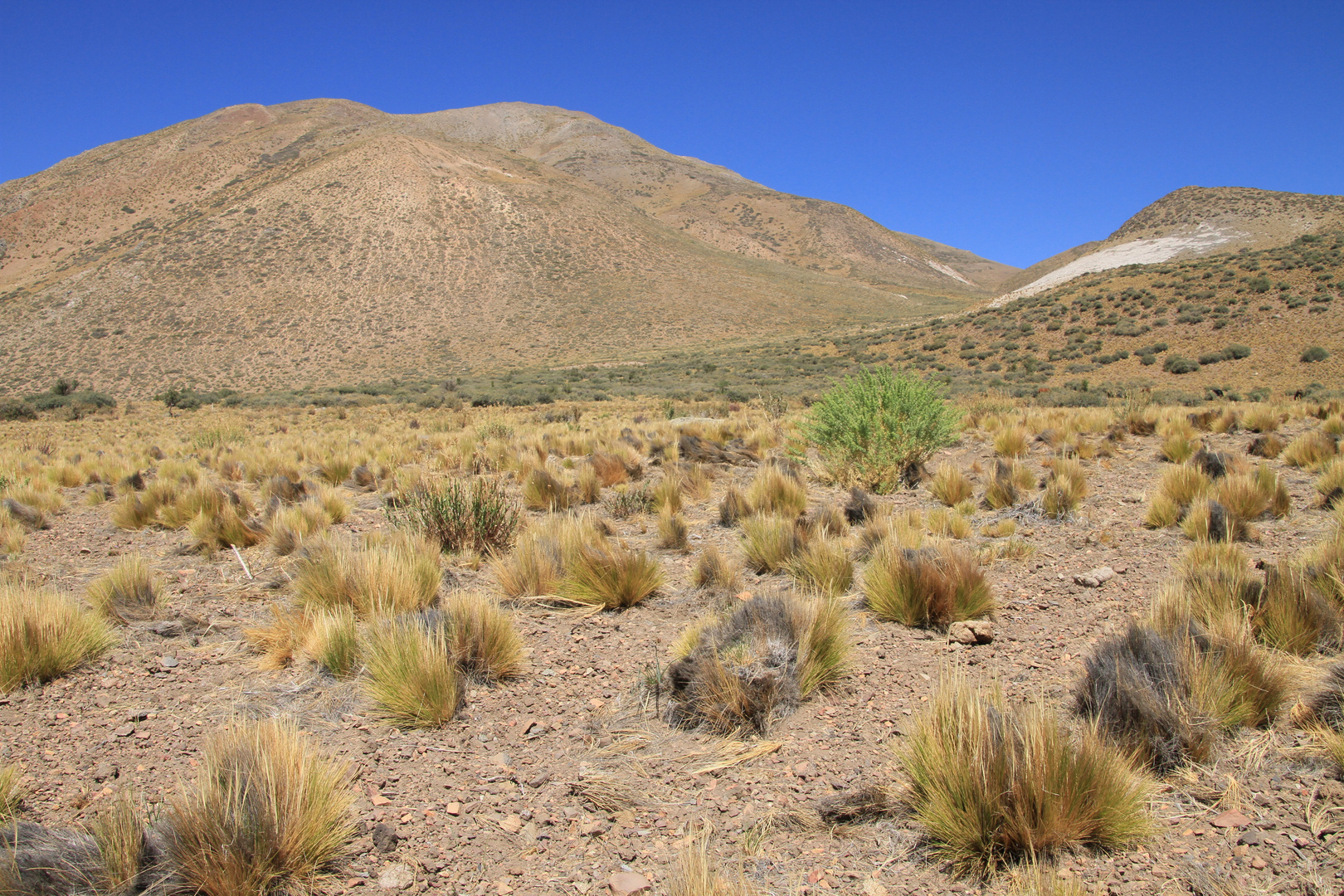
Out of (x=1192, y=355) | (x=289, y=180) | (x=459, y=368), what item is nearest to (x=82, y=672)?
(x=1192, y=355)

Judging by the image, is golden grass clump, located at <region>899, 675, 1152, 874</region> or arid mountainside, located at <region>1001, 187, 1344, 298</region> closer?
golden grass clump, located at <region>899, 675, 1152, 874</region>

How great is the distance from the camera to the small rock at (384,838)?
256 centimetres

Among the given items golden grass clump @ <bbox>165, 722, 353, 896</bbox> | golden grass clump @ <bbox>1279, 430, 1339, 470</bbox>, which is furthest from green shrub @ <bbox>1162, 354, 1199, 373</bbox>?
golden grass clump @ <bbox>165, 722, 353, 896</bbox>

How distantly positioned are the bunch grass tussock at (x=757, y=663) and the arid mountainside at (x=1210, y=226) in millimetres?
52336

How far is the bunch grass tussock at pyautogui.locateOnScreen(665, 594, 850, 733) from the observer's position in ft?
11.1

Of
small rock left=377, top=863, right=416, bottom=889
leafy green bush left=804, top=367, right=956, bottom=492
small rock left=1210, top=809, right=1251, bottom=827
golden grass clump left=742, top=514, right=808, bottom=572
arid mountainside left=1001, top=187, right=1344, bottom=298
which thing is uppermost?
arid mountainside left=1001, top=187, right=1344, bottom=298

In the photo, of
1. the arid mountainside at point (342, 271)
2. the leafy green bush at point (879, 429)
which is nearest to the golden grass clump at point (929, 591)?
the leafy green bush at point (879, 429)

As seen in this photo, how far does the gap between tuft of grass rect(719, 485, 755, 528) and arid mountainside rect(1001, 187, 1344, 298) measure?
49.1 metres

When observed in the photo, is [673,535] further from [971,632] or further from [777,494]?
[971,632]

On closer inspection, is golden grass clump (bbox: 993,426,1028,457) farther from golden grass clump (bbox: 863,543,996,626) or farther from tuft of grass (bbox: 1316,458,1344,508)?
golden grass clump (bbox: 863,543,996,626)

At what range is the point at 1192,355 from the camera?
84.1 feet

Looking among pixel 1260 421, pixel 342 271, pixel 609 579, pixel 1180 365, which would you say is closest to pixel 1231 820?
pixel 609 579

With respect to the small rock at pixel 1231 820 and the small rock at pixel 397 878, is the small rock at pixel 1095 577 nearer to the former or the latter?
the small rock at pixel 1231 820

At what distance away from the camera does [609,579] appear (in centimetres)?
502
